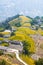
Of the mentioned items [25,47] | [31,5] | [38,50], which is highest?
[25,47]

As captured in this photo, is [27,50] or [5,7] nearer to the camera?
[27,50]

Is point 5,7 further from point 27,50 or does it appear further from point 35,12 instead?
point 27,50

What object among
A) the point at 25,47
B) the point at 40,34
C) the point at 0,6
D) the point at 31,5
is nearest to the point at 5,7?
the point at 0,6

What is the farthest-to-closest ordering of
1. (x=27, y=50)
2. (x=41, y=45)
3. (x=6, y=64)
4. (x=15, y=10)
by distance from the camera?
(x=15, y=10)
(x=41, y=45)
(x=27, y=50)
(x=6, y=64)

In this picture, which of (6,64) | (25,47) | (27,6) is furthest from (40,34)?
(27,6)

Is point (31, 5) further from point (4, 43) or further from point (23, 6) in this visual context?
point (4, 43)

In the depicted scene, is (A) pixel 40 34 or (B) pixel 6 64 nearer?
(B) pixel 6 64

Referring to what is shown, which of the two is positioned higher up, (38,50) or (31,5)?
(38,50)

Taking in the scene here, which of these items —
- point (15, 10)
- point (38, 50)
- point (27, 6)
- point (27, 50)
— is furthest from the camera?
point (27, 6)

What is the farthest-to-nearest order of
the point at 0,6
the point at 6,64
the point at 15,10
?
1. the point at 15,10
2. the point at 0,6
3. the point at 6,64
